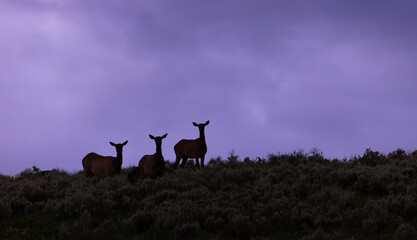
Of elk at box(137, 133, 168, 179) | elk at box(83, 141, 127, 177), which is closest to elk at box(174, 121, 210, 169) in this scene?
elk at box(137, 133, 168, 179)

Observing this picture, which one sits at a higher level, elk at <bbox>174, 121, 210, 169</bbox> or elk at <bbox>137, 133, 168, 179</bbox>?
elk at <bbox>174, 121, 210, 169</bbox>

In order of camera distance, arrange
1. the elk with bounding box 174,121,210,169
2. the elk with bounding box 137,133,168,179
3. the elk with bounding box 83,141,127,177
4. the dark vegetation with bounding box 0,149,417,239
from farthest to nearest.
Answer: the elk with bounding box 174,121,210,169 < the elk with bounding box 83,141,127,177 < the elk with bounding box 137,133,168,179 < the dark vegetation with bounding box 0,149,417,239

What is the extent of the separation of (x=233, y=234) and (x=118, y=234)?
2.74m

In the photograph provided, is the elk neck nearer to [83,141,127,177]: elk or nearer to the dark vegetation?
the dark vegetation

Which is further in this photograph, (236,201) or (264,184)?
(264,184)

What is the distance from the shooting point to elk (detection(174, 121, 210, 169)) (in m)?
18.5

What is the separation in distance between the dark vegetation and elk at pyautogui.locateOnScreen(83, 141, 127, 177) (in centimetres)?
99

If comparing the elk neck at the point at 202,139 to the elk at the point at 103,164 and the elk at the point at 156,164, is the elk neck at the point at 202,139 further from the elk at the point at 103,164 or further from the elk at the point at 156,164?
the elk at the point at 103,164

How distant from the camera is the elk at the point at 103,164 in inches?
656

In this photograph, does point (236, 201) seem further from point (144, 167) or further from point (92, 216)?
point (144, 167)

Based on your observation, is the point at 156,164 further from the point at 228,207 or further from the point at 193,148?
the point at 228,207

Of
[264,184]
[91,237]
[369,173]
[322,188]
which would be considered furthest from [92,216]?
[369,173]

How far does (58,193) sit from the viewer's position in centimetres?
1392

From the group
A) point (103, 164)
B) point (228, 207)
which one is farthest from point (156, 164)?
point (228, 207)
